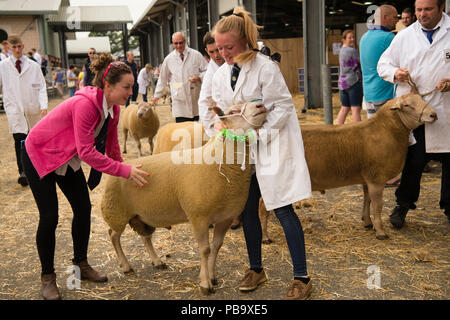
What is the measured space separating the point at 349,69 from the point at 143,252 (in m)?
5.31

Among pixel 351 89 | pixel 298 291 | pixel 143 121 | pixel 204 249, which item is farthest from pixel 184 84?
pixel 298 291

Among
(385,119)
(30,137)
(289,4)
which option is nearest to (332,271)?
(385,119)

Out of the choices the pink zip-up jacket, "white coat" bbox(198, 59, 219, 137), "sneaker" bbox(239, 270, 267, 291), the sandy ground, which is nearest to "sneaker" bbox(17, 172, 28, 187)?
the sandy ground

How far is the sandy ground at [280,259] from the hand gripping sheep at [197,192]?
11.6 inches

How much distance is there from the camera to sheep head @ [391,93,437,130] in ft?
14.0

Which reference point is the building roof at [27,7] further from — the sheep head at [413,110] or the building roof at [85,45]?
the building roof at [85,45]

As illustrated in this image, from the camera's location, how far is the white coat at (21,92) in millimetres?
6941

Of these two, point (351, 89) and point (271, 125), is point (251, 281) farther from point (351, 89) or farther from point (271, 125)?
point (351, 89)

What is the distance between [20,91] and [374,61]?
542 centimetres

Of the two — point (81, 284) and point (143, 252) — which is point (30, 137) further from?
point (143, 252)

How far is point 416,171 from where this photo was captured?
4605 mm

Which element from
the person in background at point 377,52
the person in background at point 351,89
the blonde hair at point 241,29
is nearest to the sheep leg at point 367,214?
the person in background at point 377,52

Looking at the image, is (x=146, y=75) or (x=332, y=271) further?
(x=146, y=75)
